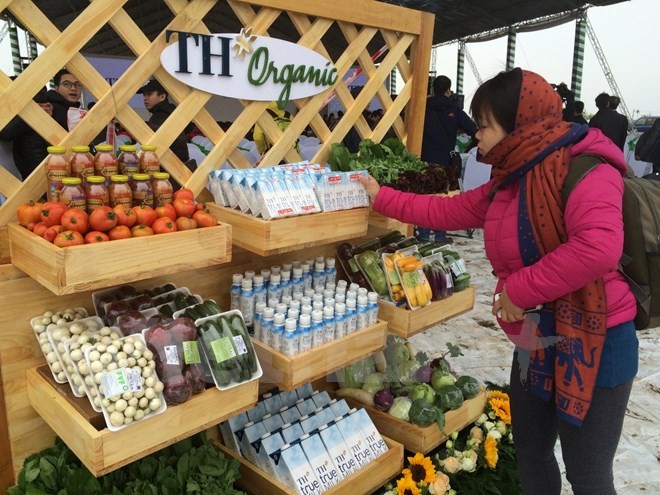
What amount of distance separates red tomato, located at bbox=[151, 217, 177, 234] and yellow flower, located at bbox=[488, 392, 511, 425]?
2.17m

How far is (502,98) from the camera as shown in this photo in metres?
1.66

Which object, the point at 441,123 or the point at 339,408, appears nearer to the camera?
the point at 339,408

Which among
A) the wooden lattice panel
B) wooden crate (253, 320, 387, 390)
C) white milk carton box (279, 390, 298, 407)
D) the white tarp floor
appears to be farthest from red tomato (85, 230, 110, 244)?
the white tarp floor

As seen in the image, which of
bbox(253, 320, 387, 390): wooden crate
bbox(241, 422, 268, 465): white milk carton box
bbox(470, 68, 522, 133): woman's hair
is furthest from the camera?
bbox(241, 422, 268, 465): white milk carton box

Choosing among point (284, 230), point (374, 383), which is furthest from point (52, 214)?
point (374, 383)

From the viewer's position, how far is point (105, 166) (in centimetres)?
170

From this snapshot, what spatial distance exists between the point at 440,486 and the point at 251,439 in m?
0.88

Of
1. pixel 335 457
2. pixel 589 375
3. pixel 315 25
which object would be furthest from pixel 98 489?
pixel 315 25

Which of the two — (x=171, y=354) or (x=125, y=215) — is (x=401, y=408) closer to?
(x=171, y=354)

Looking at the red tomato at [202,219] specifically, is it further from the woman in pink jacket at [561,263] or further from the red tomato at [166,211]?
the woman in pink jacket at [561,263]

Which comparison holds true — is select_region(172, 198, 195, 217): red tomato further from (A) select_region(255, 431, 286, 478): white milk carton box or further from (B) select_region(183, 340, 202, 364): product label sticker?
(A) select_region(255, 431, 286, 478): white milk carton box

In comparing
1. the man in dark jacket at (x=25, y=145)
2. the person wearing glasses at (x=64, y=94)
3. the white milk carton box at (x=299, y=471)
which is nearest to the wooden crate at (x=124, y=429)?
the white milk carton box at (x=299, y=471)

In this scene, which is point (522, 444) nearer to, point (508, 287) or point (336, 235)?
point (508, 287)

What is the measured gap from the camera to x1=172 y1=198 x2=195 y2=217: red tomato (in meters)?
1.74
